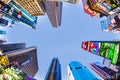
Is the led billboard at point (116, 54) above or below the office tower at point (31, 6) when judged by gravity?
Result: below

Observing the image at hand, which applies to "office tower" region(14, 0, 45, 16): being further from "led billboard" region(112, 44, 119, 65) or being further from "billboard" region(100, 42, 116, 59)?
"led billboard" region(112, 44, 119, 65)

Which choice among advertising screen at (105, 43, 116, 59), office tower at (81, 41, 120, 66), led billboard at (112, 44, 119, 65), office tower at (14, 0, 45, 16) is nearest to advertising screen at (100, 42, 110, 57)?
office tower at (81, 41, 120, 66)

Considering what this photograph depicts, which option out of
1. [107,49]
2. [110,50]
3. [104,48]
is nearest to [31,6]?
[104,48]

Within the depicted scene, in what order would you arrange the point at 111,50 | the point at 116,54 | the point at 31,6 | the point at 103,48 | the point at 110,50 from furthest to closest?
the point at 31,6 → the point at 103,48 → the point at 110,50 → the point at 111,50 → the point at 116,54

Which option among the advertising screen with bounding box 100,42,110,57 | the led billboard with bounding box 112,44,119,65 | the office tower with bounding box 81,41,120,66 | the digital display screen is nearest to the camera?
the led billboard with bounding box 112,44,119,65

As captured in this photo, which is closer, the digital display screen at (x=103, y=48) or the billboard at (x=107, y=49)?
the billboard at (x=107, y=49)

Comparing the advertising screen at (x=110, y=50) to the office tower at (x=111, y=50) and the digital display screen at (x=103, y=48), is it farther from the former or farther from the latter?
the digital display screen at (x=103, y=48)

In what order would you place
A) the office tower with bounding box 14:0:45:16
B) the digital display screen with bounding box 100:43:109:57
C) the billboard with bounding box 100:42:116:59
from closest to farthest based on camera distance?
the billboard with bounding box 100:42:116:59
the digital display screen with bounding box 100:43:109:57
the office tower with bounding box 14:0:45:16

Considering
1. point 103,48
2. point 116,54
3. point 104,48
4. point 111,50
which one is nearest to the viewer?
point 116,54

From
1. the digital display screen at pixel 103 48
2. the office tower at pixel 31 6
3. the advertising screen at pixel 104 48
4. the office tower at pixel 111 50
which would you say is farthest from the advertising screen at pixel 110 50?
the office tower at pixel 31 6

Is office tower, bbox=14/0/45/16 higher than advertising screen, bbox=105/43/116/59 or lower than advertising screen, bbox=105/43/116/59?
higher

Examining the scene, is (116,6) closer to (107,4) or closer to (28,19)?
(107,4)

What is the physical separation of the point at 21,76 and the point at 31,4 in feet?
323

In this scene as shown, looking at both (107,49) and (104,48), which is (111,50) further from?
(104,48)
